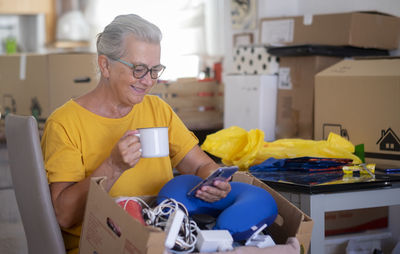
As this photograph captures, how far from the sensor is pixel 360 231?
2455mm

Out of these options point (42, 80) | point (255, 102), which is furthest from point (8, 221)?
point (255, 102)

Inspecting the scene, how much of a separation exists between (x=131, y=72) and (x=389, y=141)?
3.72 ft

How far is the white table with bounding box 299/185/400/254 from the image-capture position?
5.19 ft

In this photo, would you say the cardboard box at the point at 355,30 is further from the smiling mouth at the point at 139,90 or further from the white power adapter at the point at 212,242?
the white power adapter at the point at 212,242

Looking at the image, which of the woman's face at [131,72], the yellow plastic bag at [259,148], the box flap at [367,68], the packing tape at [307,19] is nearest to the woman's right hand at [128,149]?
the woman's face at [131,72]

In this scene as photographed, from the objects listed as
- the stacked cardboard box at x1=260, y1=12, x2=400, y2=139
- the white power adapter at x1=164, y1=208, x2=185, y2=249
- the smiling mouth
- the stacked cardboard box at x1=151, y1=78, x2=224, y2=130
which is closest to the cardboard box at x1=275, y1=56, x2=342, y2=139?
the stacked cardboard box at x1=260, y1=12, x2=400, y2=139

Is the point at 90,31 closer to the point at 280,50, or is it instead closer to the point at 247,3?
the point at 247,3

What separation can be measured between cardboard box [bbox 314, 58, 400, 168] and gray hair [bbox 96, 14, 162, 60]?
1045 millimetres

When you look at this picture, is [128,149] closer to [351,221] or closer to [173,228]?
[173,228]

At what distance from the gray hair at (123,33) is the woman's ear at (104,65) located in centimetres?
2

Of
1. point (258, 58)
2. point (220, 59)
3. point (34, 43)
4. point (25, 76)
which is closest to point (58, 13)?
point (34, 43)

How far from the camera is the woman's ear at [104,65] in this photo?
1551mm

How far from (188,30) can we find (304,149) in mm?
3266

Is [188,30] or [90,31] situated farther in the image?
[90,31]
